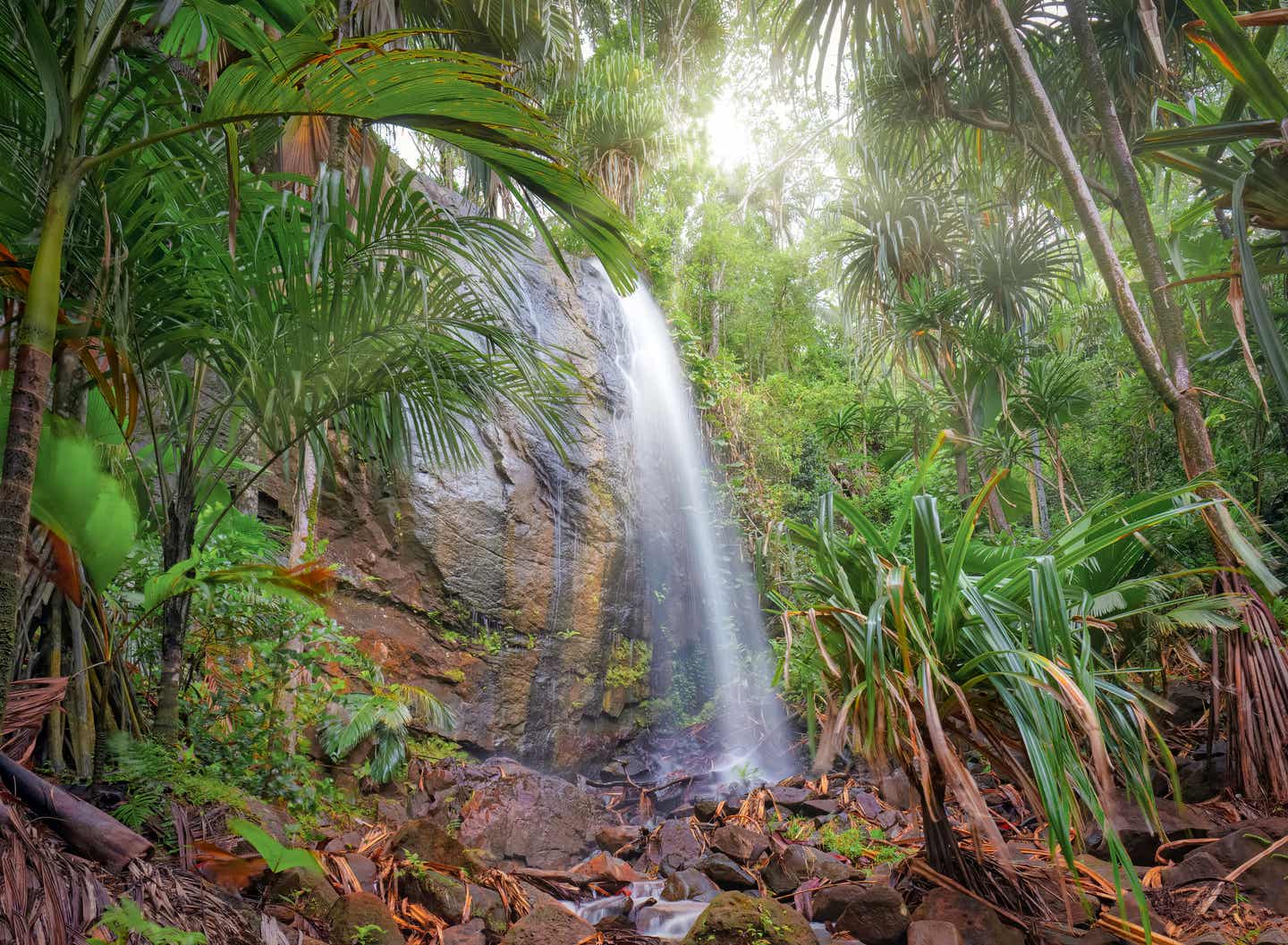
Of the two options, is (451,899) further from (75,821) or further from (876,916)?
(876,916)

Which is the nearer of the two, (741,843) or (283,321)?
(283,321)

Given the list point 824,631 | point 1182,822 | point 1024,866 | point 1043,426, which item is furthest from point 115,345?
point 1043,426

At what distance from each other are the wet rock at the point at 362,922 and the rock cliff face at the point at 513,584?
12.1 ft

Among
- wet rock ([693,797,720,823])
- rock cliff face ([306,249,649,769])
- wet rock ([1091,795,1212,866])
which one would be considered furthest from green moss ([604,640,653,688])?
wet rock ([1091,795,1212,866])

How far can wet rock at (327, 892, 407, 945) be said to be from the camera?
220cm

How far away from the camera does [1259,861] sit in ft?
7.41

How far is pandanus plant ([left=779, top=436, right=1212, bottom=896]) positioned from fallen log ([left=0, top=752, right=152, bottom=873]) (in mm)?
1719

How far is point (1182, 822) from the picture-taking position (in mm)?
2607

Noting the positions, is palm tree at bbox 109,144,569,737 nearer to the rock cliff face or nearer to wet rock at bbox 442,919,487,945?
wet rock at bbox 442,919,487,945

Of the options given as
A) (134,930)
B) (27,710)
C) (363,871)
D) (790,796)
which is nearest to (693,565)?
(790,796)

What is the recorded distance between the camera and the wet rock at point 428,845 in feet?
10.3

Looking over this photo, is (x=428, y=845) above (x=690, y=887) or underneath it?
above

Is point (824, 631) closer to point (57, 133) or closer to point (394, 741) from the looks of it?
point (57, 133)

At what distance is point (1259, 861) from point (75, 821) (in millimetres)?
3348
